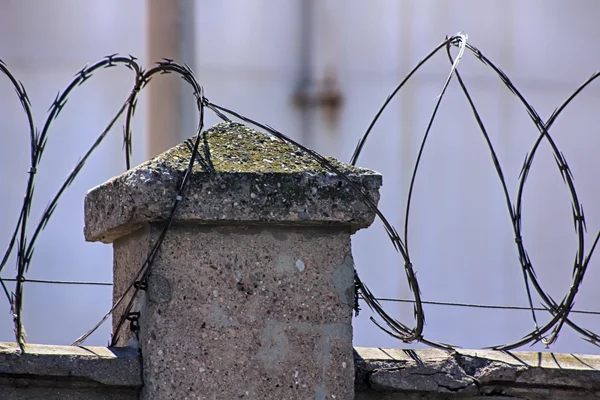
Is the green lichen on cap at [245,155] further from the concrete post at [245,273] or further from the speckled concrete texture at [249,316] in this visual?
the speckled concrete texture at [249,316]

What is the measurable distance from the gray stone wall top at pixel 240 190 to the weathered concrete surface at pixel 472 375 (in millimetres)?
385

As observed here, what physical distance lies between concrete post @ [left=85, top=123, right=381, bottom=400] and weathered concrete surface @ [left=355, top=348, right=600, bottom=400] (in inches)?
5.3

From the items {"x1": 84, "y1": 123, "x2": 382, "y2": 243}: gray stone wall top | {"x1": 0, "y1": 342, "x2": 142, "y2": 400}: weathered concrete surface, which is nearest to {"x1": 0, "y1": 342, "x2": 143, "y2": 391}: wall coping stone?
{"x1": 0, "y1": 342, "x2": 142, "y2": 400}: weathered concrete surface

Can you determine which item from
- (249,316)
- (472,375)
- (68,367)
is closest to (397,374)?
(472,375)

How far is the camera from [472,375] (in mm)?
2514

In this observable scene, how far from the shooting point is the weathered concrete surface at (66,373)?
215cm

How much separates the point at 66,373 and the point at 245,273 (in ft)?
1.56

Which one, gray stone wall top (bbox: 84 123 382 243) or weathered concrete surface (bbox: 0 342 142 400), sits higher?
gray stone wall top (bbox: 84 123 382 243)

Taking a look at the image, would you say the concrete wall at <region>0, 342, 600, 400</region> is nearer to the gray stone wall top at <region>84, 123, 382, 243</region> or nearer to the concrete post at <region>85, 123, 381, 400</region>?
the concrete post at <region>85, 123, 381, 400</region>

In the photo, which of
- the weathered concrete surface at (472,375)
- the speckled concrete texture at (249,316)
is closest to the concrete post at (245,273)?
the speckled concrete texture at (249,316)

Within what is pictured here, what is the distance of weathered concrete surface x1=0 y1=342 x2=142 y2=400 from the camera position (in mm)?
2154

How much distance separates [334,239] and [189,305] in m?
0.40

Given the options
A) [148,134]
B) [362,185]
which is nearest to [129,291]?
[362,185]

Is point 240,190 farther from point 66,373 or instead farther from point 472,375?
point 472,375
